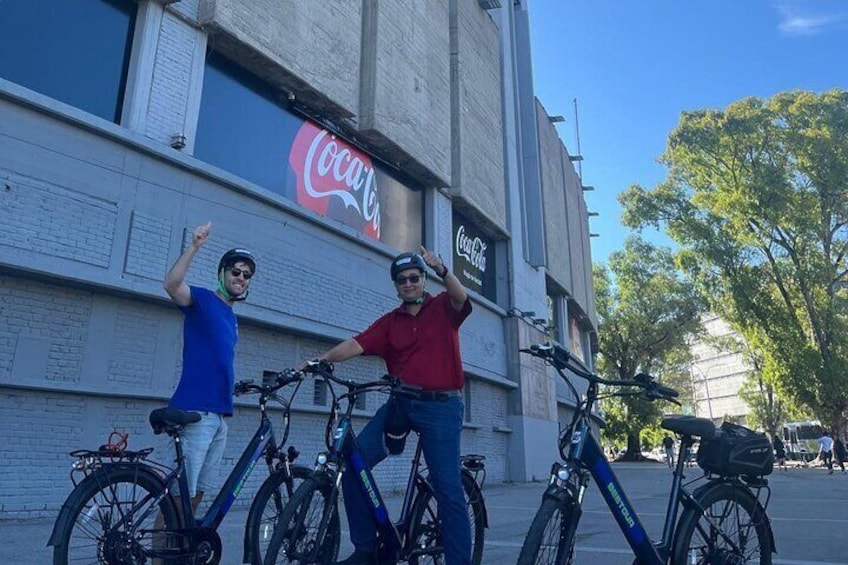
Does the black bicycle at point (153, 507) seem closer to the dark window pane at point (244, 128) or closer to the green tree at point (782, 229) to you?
the dark window pane at point (244, 128)

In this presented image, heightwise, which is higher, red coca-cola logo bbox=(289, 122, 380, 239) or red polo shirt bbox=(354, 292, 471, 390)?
red coca-cola logo bbox=(289, 122, 380, 239)

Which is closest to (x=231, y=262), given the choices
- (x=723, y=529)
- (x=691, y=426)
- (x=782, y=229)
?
(x=691, y=426)

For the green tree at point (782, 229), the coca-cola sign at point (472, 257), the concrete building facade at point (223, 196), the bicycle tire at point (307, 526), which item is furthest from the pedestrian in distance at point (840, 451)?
the bicycle tire at point (307, 526)

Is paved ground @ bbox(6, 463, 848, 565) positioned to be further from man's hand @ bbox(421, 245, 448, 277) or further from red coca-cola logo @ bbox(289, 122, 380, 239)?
red coca-cola logo @ bbox(289, 122, 380, 239)

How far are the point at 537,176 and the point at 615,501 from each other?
20.2 metres

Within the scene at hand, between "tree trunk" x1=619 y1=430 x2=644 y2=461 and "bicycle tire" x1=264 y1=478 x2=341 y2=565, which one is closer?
"bicycle tire" x1=264 y1=478 x2=341 y2=565

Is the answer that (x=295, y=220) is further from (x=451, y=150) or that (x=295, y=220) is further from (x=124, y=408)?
(x=451, y=150)

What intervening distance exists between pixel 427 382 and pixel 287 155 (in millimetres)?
8549

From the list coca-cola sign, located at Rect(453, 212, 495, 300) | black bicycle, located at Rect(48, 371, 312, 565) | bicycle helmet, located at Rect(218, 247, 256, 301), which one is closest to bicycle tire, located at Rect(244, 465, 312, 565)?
black bicycle, located at Rect(48, 371, 312, 565)

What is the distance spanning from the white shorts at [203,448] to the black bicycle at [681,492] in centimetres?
193

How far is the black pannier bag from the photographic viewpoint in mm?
3570

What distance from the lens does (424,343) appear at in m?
3.81

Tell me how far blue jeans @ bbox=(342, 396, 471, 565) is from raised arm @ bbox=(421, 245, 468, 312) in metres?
0.59

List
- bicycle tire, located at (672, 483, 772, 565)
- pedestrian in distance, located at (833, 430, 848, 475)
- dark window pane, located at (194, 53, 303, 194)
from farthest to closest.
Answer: pedestrian in distance, located at (833, 430, 848, 475) < dark window pane, located at (194, 53, 303, 194) < bicycle tire, located at (672, 483, 772, 565)
